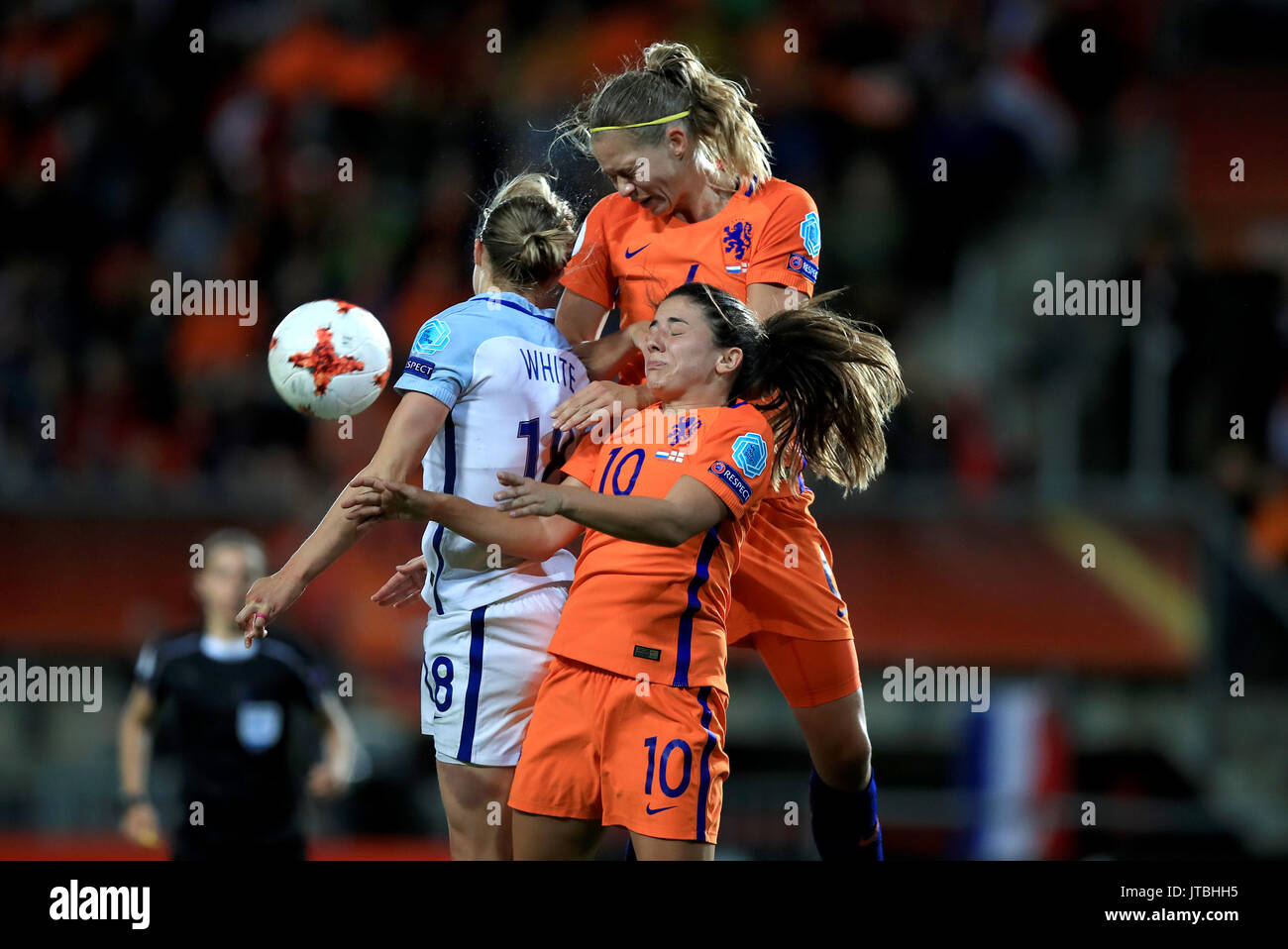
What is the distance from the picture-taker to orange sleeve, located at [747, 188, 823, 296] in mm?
4523

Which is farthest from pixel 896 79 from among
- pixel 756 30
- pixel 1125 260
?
pixel 1125 260

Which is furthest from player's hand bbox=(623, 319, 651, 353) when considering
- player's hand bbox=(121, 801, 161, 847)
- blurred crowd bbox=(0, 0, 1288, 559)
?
blurred crowd bbox=(0, 0, 1288, 559)

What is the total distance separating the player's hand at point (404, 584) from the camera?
4586mm

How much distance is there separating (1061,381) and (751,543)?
5.25 metres

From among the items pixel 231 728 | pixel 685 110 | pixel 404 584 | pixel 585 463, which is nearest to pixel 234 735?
pixel 231 728

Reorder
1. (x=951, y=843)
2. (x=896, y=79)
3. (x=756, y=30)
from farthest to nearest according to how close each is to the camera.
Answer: (x=756, y=30)
(x=896, y=79)
(x=951, y=843)

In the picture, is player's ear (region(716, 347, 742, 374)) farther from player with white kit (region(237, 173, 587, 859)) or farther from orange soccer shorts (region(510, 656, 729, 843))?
orange soccer shorts (region(510, 656, 729, 843))

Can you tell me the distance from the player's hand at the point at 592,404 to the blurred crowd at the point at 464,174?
193 inches

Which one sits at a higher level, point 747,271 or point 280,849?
point 747,271

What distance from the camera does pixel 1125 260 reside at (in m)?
9.62

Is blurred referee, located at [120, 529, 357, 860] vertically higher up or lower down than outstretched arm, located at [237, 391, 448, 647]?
lower down

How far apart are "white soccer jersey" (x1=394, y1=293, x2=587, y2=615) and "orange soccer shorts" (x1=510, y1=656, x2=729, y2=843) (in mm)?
446

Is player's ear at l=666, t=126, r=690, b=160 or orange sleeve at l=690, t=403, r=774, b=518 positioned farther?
player's ear at l=666, t=126, r=690, b=160
